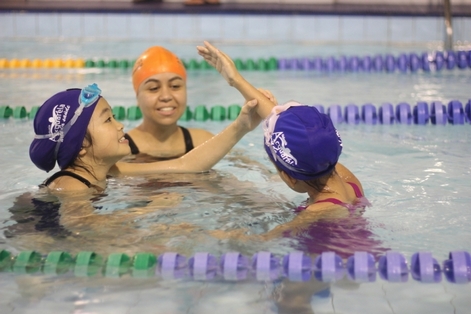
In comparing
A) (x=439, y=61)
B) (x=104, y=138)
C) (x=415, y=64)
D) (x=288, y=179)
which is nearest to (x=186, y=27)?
(x=415, y=64)

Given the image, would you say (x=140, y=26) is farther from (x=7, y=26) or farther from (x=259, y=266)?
(x=259, y=266)

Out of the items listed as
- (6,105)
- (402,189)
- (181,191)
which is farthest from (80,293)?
(6,105)

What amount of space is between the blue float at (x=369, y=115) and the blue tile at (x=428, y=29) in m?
5.12

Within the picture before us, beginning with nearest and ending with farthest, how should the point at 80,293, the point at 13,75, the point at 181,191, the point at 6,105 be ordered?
1. the point at 80,293
2. the point at 181,191
3. the point at 6,105
4. the point at 13,75

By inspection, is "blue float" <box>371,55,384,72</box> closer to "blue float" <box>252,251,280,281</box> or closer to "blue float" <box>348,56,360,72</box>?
"blue float" <box>348,56,360,72</box>

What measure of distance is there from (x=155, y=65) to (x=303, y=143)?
6.25ft

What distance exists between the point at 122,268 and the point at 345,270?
930 millimetres

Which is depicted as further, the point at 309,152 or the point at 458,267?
the point at 309,152

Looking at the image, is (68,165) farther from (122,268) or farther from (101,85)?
(101,85)

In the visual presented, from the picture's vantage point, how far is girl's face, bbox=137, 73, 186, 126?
15.5 ft

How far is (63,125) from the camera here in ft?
12.0

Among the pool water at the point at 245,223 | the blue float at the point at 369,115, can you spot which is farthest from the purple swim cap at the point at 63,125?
the blue float at the point at 369,115

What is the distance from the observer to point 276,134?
129 inches

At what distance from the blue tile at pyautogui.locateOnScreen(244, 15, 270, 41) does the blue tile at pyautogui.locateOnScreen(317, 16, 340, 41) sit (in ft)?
2.73
